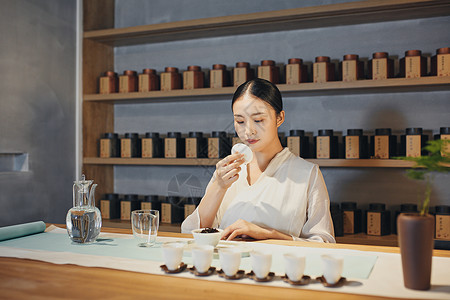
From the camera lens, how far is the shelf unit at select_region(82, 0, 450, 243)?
2225 mm

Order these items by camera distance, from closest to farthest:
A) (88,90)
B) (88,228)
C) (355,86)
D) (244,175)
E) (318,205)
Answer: (88,228) → (318,205) → (244,175) → (355,86) → (88,90)

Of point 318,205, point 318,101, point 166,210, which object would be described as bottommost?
point 166,210

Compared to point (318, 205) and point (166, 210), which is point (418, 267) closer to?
point (318, 205)

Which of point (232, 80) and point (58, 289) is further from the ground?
point (232, 80)

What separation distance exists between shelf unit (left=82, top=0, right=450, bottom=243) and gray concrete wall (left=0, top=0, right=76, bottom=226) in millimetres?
122

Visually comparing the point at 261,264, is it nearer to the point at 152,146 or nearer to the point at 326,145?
the point at 326,145

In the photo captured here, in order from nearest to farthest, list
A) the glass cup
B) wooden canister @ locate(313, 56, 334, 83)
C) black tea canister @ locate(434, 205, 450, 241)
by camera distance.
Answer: the glass cup
black tea canister @ locate(434, 205, 450, 241)
wooden canister @ locate(313, 56, 334, 83)

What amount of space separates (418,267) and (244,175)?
1019mm

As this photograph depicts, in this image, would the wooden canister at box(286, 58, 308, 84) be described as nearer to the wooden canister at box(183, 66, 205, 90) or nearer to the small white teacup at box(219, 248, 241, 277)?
the wooden canister at box(183, 66, 205, 90)

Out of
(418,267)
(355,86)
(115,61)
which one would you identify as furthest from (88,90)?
(418,267)

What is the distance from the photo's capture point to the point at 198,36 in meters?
2.82

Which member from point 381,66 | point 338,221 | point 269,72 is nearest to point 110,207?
point 269,72

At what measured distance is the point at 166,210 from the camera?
2641 millimetres

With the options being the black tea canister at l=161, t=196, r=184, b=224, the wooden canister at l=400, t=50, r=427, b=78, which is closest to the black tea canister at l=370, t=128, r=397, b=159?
the wooden canister at l=400, t=50, r=427, b=78
